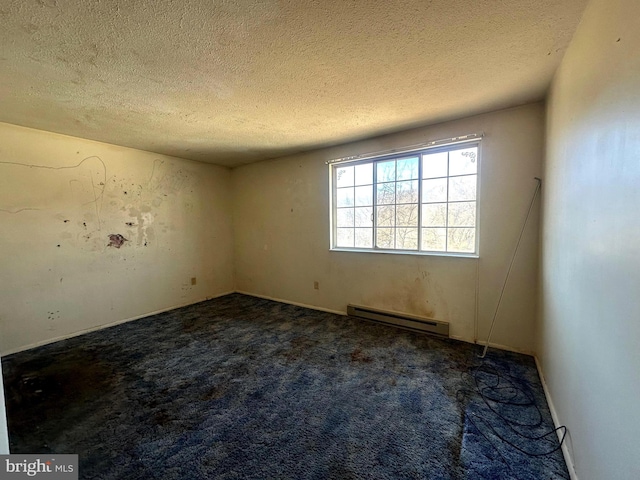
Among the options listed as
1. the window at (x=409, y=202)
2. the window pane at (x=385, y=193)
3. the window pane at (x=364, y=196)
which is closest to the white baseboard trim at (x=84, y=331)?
the window at (x=409, y=202)

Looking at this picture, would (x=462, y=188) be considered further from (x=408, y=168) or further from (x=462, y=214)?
(x=408, y=168)

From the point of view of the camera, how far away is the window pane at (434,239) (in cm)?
294

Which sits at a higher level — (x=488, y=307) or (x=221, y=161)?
(x=221, y=161)

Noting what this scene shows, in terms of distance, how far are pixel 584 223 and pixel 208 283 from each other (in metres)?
4.61

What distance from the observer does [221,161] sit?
435 cm

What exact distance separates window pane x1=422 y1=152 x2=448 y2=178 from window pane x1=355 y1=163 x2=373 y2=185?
666mm

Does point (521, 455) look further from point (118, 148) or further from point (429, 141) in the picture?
point (118, 148)

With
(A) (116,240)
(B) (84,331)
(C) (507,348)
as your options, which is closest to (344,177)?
(C) (507,348)

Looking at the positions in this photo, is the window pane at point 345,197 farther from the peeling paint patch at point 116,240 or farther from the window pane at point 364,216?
the peeling paint patch at point 116,240

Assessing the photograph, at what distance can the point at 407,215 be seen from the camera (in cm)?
315

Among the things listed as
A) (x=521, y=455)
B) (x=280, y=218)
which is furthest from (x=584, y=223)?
(x=280, y=218)

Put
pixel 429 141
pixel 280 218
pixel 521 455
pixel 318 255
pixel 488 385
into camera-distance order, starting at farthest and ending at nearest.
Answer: pixel 280 218, pixel 318 255, pixel 429 141, pixel 488 385, pixel 521 455

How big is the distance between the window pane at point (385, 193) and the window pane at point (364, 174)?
6.5 inches

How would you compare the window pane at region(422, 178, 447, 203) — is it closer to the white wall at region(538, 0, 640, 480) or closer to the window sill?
the window sill
